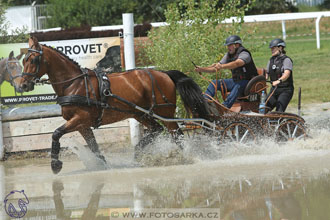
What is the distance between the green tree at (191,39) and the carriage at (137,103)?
48.6 inches

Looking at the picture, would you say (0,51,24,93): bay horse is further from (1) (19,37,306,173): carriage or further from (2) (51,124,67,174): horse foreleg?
(2) (51,124,67,174): horse foreleg

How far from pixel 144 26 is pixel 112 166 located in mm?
13455

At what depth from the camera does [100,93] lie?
26.6ft

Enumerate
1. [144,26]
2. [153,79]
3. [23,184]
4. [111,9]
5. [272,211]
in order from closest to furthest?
1. [272,211]
2. [23,184]
3. [153,79]
4. [144,26]
5. [111,9]

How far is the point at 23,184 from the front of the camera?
7.64 metres

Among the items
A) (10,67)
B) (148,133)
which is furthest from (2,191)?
(10,67)

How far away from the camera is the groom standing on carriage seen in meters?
8.47

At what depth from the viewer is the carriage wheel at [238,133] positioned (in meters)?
8.45

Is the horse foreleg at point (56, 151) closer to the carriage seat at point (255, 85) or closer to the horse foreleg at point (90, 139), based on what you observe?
the horse foreleg at point (90, 139)

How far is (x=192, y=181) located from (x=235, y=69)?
227 centimetres

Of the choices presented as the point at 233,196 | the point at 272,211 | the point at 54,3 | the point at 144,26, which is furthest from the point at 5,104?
the point at 54,3

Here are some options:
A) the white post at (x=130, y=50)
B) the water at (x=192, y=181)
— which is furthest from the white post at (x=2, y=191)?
the white post at (x=130, y=50)

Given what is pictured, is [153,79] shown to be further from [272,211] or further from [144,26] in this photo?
[144,26]

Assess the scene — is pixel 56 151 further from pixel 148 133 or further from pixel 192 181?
pixel 192 181
